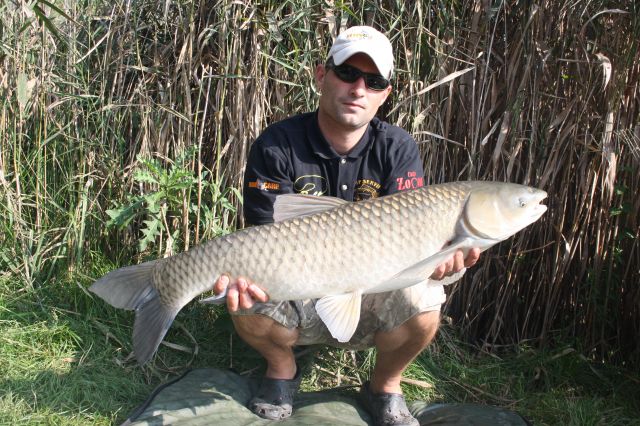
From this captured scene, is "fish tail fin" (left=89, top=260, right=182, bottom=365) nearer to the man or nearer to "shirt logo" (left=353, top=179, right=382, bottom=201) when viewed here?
the man

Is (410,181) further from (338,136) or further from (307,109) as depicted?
(307,109)

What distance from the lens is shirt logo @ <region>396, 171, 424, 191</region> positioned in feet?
7.53

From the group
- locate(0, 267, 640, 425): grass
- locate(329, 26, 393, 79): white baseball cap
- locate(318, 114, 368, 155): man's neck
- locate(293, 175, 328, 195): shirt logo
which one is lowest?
locate(0, 267, 640, 425): grass

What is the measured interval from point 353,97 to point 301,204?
509 millimetres

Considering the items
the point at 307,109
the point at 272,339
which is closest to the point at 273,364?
the point at 272,339

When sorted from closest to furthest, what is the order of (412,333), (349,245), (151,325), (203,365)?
(349,245)
(151,325)
(412,333)
(203,365)

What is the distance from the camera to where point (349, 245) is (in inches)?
68.7

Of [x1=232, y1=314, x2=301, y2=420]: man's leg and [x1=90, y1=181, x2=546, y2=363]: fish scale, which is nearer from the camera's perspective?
[x1=90, y1=181, x2=546, y2=363]: fish scale

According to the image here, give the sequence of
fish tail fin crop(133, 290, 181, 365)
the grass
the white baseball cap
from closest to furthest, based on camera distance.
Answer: fish tail fin crop(133, 290, 181, 365) → the white baseball cap → the grass

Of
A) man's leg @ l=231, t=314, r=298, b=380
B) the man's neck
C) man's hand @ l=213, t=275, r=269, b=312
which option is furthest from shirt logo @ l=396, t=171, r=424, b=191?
man's hand @ l=213, t=275, r=269, b=312

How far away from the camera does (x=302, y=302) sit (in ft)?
7.19

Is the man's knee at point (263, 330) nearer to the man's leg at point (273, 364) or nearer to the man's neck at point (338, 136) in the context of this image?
the man's leg at point (273, 364)

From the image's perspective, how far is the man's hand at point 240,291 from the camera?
5.81 ft

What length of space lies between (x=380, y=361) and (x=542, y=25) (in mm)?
1437
